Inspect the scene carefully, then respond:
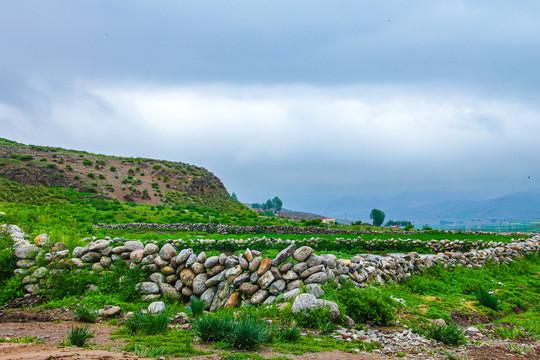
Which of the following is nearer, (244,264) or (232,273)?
(232,273)

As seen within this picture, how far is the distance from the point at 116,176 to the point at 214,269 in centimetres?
6276

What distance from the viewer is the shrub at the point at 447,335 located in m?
6.69

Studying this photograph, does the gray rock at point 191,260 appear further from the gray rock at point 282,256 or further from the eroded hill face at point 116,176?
the eroded hill face at point 116,176

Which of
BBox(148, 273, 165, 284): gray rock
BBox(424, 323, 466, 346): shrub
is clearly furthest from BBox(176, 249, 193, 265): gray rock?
BBox(424, 323, 466, 346): shrub

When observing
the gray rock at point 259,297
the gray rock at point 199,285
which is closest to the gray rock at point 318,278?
the gray rock at point 259,297

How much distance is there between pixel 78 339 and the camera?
19.5ft

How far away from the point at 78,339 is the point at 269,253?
7019 millimetres

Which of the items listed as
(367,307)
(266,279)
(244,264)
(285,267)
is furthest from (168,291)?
(367,307)

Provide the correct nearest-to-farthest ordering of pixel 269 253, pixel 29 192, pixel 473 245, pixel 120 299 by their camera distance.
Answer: pixel 120 299 < pixel 269 253 < pixel 473 245 < pixel 29 192

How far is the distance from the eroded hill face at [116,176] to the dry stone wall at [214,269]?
1883 inches

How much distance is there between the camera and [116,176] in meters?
66.2

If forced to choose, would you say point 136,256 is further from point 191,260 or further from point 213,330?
point 213,330

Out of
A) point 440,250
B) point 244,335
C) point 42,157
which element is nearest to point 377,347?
point 244,335

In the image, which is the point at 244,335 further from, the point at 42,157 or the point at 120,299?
the point at 42,157
